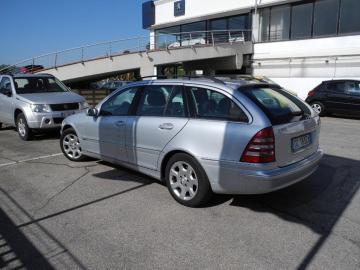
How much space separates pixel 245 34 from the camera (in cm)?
2577

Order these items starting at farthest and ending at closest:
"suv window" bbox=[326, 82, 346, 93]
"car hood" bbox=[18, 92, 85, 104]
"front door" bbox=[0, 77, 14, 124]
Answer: "suv window" bbox=[326, 82, 346, 93] → "front door" bbox=[0, 77, 14, 124] → "car hood" bbox=[18, 92, 85, 104]

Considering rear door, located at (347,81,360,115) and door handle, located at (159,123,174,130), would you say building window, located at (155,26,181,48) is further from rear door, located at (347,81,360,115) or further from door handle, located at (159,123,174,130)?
door handle, located at (159,123,174,130)

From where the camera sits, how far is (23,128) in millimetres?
9312

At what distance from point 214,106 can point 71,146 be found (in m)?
3.54

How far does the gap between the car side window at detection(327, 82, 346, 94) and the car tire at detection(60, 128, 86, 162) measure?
36.7ft

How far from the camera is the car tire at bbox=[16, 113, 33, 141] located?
9.14 metres

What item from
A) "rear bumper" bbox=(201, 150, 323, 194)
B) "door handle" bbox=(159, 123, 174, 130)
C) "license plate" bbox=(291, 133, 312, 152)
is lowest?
"rear bumper" bbox=(201, 150, 323, 194)

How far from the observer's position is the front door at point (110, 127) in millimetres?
5508

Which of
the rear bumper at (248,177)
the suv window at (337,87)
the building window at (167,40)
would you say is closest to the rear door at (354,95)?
the suv window at (337,87)

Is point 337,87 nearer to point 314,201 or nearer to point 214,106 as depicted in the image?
point 314,201

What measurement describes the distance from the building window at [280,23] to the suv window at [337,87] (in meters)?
9.63

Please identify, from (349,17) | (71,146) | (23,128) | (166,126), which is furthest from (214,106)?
(349,17)

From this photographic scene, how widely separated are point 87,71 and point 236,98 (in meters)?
18.0

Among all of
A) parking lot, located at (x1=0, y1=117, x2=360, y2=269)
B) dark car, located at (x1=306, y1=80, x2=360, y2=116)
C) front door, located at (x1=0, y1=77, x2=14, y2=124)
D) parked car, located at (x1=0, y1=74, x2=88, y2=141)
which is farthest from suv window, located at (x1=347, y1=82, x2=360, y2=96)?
front door, located at (x1=0, y1=77, x2=14, y2=124)
